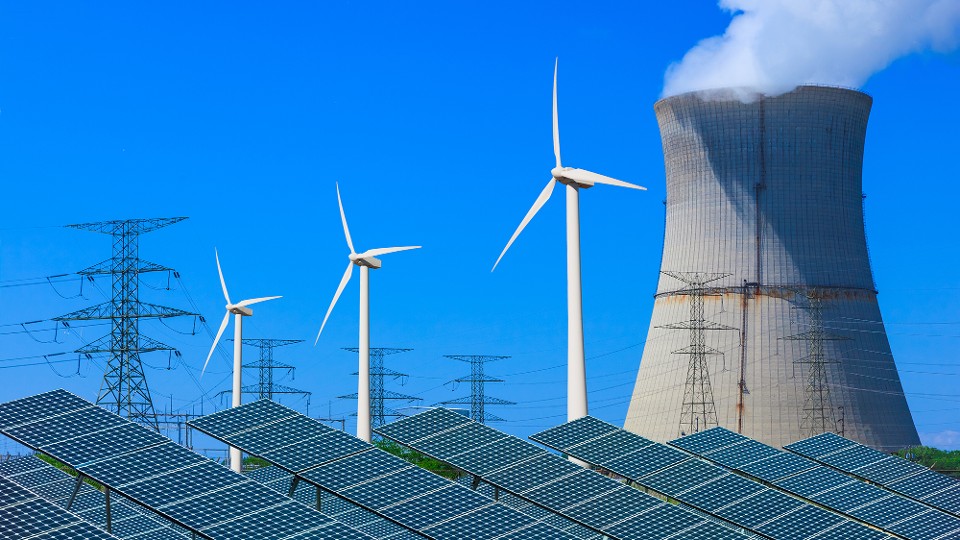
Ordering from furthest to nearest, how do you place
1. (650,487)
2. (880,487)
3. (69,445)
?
1. (880,487)
2. (650,487)
3. (69,445)

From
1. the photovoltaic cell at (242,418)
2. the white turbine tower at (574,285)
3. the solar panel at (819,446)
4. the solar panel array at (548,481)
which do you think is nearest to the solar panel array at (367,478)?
the photovoltaic cell at (242,418)

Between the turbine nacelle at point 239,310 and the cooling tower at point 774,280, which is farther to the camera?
the cooling tower at point 774,280

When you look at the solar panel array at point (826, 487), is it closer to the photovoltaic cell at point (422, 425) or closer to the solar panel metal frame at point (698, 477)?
the solar panel metal frame at point (698, 477)

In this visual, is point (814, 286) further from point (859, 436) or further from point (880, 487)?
point (880, 487)

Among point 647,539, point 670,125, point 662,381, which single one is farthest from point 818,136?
point 647,539

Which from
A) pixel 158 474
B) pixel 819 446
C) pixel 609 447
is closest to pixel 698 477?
pixel 609 447

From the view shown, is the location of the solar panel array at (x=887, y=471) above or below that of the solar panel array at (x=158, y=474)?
below
